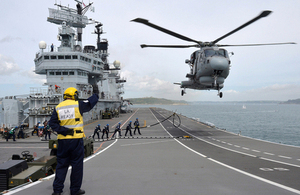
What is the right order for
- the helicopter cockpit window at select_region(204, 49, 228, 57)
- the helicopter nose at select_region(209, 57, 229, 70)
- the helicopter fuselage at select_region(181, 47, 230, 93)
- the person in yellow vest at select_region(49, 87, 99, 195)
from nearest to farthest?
the person in yellow vest at select_region(49, 87, 99, 195) → the helicopter nose at select_region(209, 57, 229, 70) → the helicopter fuselage at select_region(181, 47, 230, 93) → the helicopter cockpit window at select_region(204, 49, 228, 57)

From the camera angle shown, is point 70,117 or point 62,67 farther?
point 62,67

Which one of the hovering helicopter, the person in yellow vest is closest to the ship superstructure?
the hovering helicopter

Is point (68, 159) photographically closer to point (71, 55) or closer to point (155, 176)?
point (155, 176)

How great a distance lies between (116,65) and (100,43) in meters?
8.95

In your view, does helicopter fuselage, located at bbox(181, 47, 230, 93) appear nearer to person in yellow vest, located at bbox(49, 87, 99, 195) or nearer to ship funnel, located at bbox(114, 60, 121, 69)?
person in yellow vest, located at bbox(49, 87, 99, 195)

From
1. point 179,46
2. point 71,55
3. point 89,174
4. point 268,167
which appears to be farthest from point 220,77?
point 71,55

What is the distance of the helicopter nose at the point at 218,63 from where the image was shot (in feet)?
50.1

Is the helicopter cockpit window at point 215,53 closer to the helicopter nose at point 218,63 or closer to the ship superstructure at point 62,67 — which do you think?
the helicopter nose at point 218,63

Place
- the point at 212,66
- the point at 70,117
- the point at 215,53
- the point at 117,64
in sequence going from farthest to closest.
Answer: the point at 117,64 → the point at 215,53 → the point at 212,66 → the point at 70,117

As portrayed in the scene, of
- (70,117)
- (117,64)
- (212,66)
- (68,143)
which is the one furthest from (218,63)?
(117,64)

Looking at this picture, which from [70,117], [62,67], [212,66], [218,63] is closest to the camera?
[70,117]

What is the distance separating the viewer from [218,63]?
15.2 m

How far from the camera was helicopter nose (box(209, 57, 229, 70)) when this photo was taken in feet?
50.1

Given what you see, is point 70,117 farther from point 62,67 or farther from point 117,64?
point 117,64
